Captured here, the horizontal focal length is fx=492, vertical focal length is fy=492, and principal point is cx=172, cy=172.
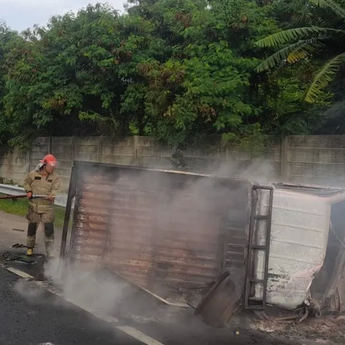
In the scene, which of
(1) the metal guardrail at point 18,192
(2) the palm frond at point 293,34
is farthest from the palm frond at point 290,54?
(1) the metal guardrail at point 18,192

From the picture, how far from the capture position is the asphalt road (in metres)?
4.35

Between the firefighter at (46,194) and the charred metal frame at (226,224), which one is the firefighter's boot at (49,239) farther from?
the charred metal frame at (226,224)

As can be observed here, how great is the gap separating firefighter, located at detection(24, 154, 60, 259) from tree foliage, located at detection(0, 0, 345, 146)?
4220 mm

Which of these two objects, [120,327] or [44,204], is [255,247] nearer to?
[120,327]

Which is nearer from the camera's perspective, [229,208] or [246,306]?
[246,306]

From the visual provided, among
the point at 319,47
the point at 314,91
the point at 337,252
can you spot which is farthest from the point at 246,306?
the point at 319,47

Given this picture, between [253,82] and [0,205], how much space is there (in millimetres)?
7255

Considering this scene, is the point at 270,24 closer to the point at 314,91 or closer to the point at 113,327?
the point at 314,91

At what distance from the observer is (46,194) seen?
7.34 m

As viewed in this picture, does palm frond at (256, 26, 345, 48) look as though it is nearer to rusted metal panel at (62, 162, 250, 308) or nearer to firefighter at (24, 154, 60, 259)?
firefighter at (24, 154, 60, 259)

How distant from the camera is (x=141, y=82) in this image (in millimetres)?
13234

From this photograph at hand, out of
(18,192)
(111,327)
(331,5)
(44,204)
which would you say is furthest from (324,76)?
(18,192)

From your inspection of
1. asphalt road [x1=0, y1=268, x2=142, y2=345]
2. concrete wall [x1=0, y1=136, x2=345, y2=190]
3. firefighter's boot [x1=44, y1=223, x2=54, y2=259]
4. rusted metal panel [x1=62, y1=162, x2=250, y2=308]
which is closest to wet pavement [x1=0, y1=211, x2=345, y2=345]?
asphalt road [x1=0, y1=268, x2=142, y2=345]

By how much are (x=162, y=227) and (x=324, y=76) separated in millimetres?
6147
